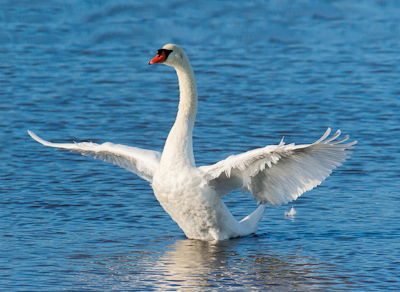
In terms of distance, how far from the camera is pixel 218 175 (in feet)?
31.3

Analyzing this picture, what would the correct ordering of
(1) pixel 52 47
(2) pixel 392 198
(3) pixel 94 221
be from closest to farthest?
(3) pixel 94 221, (2) pixel 392 198, (1) pixel 52 47

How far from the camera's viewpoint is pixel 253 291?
27.6ft

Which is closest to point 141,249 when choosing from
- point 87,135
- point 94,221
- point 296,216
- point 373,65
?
point 94,221

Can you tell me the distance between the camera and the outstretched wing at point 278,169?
901cm

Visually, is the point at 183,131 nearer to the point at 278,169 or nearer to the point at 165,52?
the point at 165,52

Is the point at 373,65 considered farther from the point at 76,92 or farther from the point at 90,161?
the point at 90,161

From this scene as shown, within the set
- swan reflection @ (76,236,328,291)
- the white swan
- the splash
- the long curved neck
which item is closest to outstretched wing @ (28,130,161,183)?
the white swan

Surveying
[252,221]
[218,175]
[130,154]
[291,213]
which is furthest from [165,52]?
[291,213]

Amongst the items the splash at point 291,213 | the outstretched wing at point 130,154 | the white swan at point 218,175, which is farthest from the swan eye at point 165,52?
the splash at point 291,213

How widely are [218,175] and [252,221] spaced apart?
125cm

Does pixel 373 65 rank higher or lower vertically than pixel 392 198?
higher

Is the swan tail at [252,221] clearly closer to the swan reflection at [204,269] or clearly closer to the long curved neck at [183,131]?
the swan reflection at [204,269]

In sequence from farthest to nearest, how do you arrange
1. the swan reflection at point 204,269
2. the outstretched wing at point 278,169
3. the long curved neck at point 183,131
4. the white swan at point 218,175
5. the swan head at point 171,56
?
the swan head at point 171,56, the long curved neck at point 183,131, the white swan at point 218,175, the outstretched wing at point 278,169, the swan reflection at point 204,269

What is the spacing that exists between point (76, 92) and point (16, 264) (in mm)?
10020
